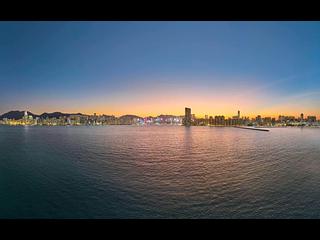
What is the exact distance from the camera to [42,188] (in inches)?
258

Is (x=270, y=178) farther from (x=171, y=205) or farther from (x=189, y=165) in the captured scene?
(x=171, y=205)

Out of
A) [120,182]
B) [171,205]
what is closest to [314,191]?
[171,205]

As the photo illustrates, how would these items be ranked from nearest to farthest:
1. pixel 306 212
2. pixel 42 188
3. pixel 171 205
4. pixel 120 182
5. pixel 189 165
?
pixel 306 212
pixel 171 205
pixel 42 188
pixel 120 182
pixel 189 165
